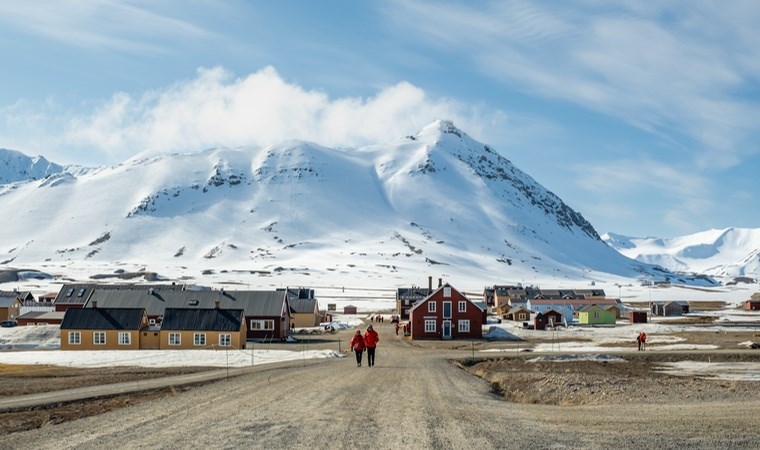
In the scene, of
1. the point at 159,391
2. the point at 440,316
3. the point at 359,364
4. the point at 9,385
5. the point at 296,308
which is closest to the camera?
the point at 159,391

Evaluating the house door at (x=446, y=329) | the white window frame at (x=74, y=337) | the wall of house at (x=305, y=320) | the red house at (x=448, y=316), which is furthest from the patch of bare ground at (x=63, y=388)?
the wall of house at (x=305, y=320)

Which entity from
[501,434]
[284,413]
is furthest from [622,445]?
[284,413]

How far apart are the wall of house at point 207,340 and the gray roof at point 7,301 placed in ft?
195

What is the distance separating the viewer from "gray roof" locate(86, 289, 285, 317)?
283ft

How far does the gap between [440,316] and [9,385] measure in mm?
56657

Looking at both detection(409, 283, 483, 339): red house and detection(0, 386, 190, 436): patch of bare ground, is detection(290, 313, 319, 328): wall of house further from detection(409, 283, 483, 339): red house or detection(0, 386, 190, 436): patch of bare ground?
detection(0, 386, 190, 436): patch of bare ground

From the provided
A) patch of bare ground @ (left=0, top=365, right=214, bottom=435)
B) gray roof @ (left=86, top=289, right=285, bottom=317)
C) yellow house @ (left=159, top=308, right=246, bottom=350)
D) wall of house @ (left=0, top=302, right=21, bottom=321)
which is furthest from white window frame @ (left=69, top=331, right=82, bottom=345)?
wall of house @ (left=0, top=302, right=21, bottom=321)

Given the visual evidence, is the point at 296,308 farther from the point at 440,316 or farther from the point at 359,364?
the point at 359,364

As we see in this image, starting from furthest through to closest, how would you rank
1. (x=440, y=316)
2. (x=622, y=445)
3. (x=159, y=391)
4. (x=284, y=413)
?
(x=440, y=316) → (x=159, y=391) → (x=284, y=413) → (x=622, y=445)

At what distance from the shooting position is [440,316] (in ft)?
283

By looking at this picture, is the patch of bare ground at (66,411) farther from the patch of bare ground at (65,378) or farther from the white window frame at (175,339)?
the white window frame at (175,339)

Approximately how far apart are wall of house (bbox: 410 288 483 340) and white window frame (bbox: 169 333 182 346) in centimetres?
2660

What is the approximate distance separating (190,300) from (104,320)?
14241 mm

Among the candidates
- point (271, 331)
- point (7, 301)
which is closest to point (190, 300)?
point (271, 331)
